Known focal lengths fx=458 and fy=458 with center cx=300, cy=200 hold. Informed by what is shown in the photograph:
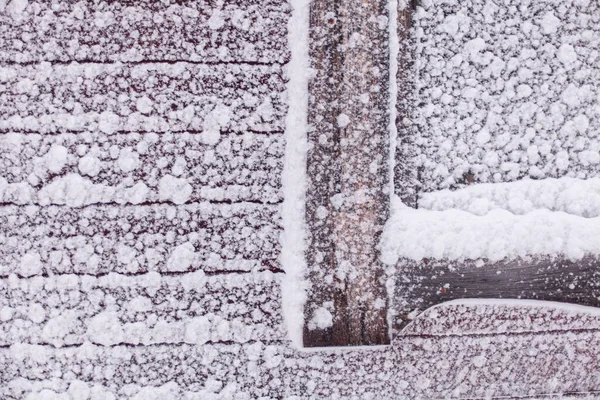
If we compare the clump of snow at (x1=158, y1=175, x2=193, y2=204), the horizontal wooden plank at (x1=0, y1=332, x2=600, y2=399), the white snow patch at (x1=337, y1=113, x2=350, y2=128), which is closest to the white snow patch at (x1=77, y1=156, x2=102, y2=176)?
the clump of snow at (x1=158, y1=175, x2=193, y2=204)

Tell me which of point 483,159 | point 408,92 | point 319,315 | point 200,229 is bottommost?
point 319,315

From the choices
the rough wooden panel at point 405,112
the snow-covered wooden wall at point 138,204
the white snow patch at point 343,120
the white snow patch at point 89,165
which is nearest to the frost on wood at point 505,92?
the rough wooden panel at point 405,112

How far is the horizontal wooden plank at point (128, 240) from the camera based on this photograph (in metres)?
0.75

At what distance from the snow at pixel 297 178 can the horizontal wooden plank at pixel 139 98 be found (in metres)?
0.05

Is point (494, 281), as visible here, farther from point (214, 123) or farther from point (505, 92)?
point (214, 123)

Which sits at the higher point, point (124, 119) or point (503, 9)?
point (503, 9)

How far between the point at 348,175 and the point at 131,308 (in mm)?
418

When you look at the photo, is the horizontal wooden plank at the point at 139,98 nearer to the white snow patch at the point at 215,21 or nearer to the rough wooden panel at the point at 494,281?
the white snow patch at the point at 215,21

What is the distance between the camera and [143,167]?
756 mm

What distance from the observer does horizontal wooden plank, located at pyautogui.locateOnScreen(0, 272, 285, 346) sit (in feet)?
2.48

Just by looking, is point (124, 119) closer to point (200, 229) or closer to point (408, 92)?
point (200, 229)

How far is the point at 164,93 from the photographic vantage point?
760mm

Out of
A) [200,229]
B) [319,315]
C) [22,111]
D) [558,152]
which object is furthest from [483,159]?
[22,111]

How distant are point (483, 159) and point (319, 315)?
37cm
